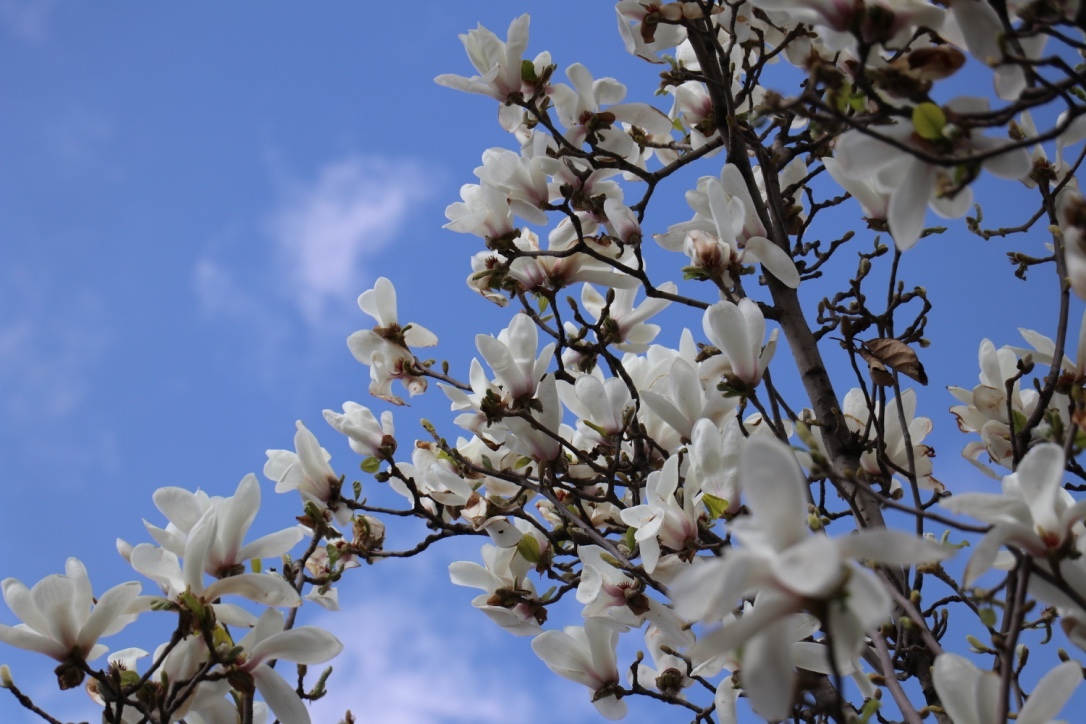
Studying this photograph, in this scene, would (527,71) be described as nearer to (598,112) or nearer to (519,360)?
(598,112)

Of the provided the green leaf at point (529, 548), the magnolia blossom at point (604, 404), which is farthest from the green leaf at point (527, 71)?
the green leaf at point (529, 548)

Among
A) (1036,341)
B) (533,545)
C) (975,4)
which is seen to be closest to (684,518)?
(533,545)

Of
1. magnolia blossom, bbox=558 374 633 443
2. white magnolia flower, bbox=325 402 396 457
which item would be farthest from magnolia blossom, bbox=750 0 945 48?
white magnolia flower, bbox=325 402 396 457

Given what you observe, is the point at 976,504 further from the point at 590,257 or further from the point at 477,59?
the point at 477,59

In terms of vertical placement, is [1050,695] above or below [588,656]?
below

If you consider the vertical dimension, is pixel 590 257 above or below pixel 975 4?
above

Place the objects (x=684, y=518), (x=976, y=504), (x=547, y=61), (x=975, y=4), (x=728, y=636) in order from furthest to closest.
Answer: (x=547, y=61) → (x=684, y=518) → (x=975, y=4) → (x=976, y=504) → (x=728, y=636)

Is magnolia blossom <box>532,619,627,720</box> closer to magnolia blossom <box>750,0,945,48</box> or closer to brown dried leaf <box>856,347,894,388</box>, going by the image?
brown dried leaf <box>856,347,894,388</box>

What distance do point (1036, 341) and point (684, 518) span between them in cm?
82

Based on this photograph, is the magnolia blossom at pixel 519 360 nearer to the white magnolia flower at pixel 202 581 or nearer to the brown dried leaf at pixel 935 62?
the white magnolia flower at pixel 202 581

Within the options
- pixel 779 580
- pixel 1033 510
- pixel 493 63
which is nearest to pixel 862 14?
pixel 1033 510

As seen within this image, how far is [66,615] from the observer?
1479mm

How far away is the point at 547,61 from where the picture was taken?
7.24 feet

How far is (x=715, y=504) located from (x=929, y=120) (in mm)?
810
